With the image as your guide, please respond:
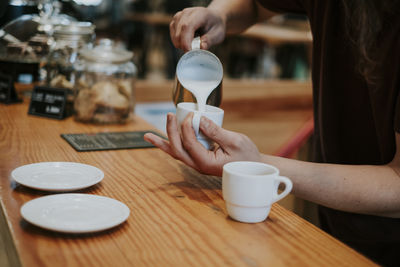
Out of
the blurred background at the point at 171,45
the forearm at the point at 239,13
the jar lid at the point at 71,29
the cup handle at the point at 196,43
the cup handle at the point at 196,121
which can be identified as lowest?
the blurred background at the point at 171,45

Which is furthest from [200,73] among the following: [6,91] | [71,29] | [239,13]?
[6,91]

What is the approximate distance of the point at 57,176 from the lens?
978mm

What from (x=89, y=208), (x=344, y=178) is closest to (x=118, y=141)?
(x=89, y=208)

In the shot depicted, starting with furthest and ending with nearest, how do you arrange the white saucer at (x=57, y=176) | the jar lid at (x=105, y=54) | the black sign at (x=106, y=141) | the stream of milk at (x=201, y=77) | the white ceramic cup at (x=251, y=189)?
the jar lid at (x=105, y=54) < the black sign at (x=106, y=141) < the stream of milk at (x=201, y=77) < the white saucer at (x=57, y=176) < the white ceramic cup at (x=251, y=189)

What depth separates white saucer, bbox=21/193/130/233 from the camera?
0.73 meters

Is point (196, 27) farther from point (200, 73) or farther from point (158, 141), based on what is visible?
point (158, 141)

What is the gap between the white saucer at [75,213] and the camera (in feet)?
2.40

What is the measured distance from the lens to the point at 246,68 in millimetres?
4891

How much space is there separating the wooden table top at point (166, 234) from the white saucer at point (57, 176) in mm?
25

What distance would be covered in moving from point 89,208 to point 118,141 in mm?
582

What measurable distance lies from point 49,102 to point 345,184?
1091 mm

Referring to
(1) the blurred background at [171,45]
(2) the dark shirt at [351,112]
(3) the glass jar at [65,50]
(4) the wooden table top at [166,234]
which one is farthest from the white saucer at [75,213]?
(1) the blurred background at [171,45]

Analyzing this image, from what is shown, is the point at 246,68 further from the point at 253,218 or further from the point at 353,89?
the point at 253,218

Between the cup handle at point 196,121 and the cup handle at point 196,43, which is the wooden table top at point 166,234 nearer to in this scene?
the cup handle at point 196,121
